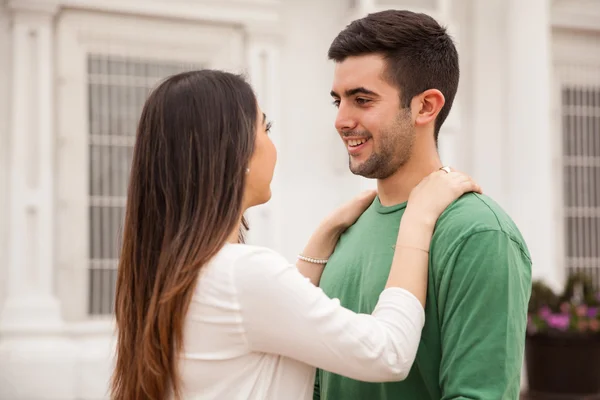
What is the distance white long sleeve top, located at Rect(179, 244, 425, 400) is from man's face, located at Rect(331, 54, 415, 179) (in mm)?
469

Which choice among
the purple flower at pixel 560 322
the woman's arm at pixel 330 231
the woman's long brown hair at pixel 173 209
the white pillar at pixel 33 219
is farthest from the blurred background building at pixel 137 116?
the woman's long brown hair at pixel 173 209

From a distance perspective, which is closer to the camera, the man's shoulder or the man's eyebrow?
the man's shoulder

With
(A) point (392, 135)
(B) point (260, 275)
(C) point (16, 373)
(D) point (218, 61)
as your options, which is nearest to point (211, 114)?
(B) point (260, 275)

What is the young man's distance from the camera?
1466mm

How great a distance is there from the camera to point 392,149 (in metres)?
1.81

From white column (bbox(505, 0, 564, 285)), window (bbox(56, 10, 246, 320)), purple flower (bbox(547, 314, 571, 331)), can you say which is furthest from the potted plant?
window (bbox(56, 10, 246, 320))

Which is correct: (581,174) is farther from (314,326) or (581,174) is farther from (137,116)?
(314,326)

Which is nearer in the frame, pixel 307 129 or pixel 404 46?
pixel 404 46

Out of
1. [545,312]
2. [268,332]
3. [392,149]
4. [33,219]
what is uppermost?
[392,149]

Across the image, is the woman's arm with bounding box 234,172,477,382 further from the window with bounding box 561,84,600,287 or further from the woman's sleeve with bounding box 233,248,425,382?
the window with bounding box 561,84,600,287

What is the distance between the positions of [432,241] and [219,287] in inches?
19.6

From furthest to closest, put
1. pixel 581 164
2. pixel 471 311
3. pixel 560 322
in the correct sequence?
pixel 581 164
pixel 560 322
pixel 471 311

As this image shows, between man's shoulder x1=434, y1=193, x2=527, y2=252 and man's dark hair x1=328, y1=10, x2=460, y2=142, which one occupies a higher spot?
man's dark hair x1=328, y1=10, x2=460, y2=142

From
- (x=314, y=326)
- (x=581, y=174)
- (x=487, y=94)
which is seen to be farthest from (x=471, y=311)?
(x=581, y=174)
